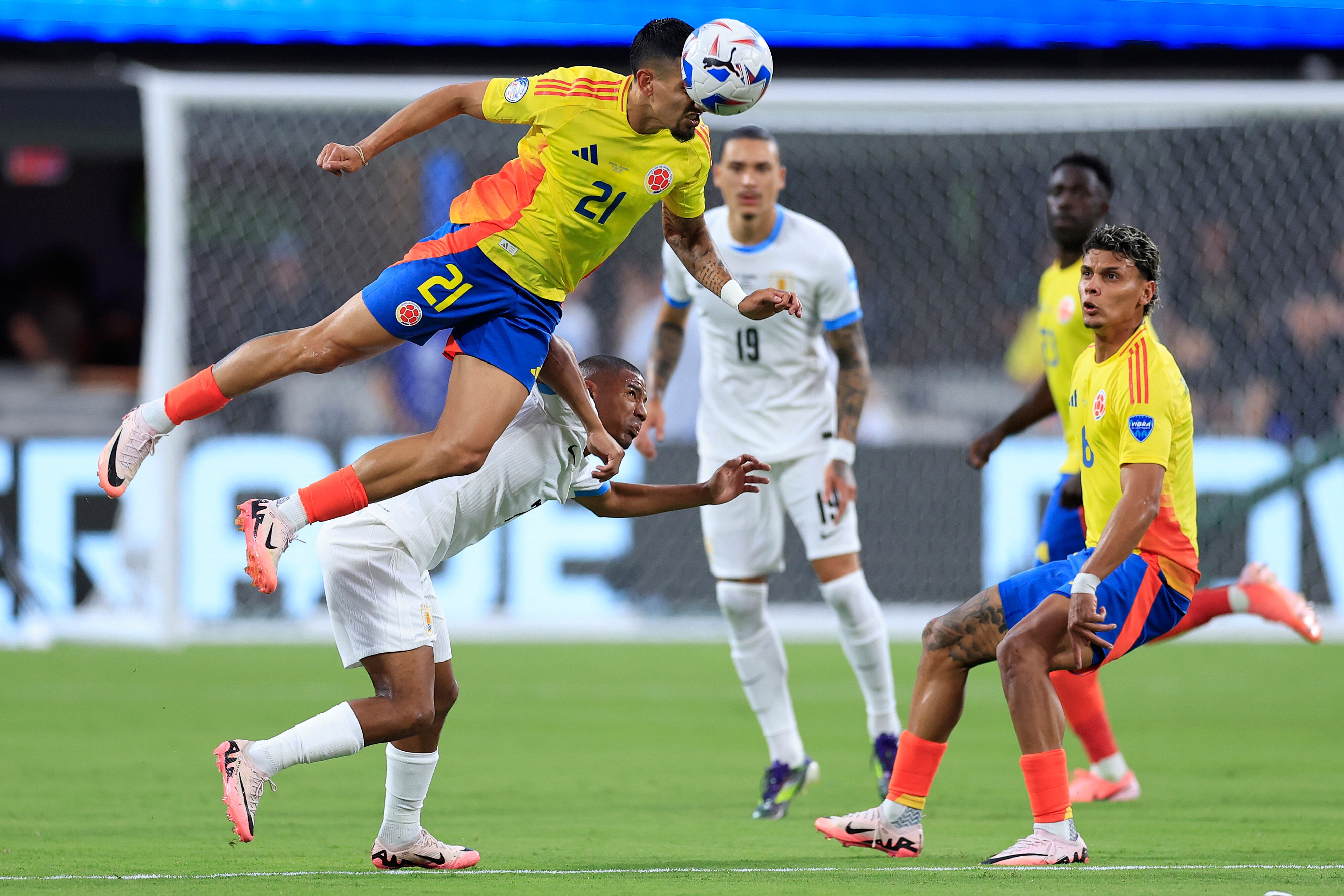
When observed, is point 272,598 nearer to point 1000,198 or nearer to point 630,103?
point 1000,198

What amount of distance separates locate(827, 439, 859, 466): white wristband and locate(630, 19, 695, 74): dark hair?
215 centimetres

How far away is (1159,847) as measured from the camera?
5.26 m

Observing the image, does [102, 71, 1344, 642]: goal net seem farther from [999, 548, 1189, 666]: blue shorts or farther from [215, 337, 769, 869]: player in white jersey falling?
[215, 337, 769, 869]: player in white jersey falling

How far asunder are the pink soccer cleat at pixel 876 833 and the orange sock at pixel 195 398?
245 centimetres

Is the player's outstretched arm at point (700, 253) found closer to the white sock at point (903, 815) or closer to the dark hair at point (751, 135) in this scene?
the dark hair at point (751, 135)

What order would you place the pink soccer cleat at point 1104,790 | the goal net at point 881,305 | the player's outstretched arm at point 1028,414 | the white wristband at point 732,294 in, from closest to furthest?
the white wristband at point 732,294
the pink soccer cleat at point 1104,790
the player's outstretched arm at point 1028,414
the goal net at point 881,305

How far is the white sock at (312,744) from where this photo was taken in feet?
15.0

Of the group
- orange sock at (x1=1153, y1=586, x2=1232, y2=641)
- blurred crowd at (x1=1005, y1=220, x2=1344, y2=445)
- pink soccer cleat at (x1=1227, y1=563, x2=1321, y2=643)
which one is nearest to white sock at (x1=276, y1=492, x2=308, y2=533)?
orange sock at (x1=1153, y1=586, x2=1232, y2=641)

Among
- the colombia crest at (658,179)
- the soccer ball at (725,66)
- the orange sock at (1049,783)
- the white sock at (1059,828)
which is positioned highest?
the soccer ball at (725,66)

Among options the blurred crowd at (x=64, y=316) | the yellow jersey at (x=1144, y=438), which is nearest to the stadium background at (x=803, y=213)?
the blurred crowd at (x=64, y=316)

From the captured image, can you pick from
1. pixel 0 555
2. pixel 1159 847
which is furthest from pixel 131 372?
pixel 1159 847

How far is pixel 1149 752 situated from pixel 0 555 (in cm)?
817

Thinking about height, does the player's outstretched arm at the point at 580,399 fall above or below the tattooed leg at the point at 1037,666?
above

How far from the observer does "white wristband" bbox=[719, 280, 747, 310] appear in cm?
539
